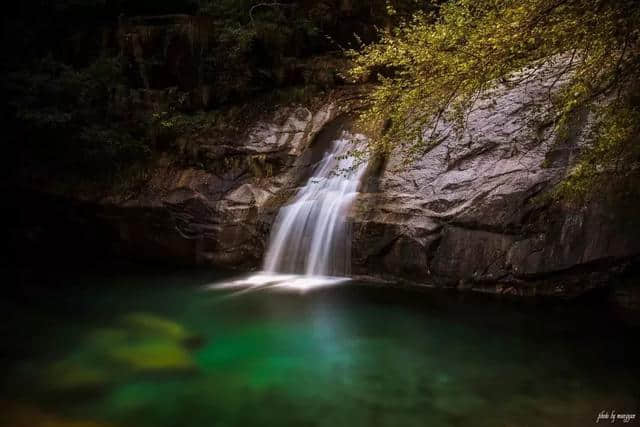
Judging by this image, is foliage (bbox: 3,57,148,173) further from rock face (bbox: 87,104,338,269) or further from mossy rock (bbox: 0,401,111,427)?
mossy rock (bbox: 0,401,111,427)

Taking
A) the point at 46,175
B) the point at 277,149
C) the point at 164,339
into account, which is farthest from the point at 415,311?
the point at 46,175

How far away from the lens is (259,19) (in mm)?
11984

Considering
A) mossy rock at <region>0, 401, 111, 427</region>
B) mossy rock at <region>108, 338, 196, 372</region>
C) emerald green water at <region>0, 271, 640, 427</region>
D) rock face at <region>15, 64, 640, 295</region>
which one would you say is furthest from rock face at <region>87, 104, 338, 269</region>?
mossy rock at <region>0, 401, 111, 427</region>

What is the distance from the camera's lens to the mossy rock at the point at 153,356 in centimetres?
545

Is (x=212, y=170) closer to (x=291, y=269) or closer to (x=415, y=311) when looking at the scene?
(x=291, y=269)

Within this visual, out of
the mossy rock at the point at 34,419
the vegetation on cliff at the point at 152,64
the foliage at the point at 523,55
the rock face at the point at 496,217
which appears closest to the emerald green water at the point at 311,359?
the mossy rock at the point at 34,419

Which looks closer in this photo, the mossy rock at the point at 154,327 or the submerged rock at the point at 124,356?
the submerged rock at the point at 124,356

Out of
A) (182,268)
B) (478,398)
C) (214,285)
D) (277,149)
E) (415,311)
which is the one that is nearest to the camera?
(478,398)

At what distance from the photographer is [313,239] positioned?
29.3ft

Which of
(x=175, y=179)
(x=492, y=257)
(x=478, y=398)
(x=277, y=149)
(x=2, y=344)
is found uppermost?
(x=277, y=149)

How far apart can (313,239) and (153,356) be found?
3907 mm

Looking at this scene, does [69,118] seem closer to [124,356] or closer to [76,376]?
[124,356]

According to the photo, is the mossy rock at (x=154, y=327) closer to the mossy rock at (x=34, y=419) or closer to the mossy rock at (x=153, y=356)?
the mossy rock at (x=153, y=356)

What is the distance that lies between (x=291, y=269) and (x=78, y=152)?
232 inches
